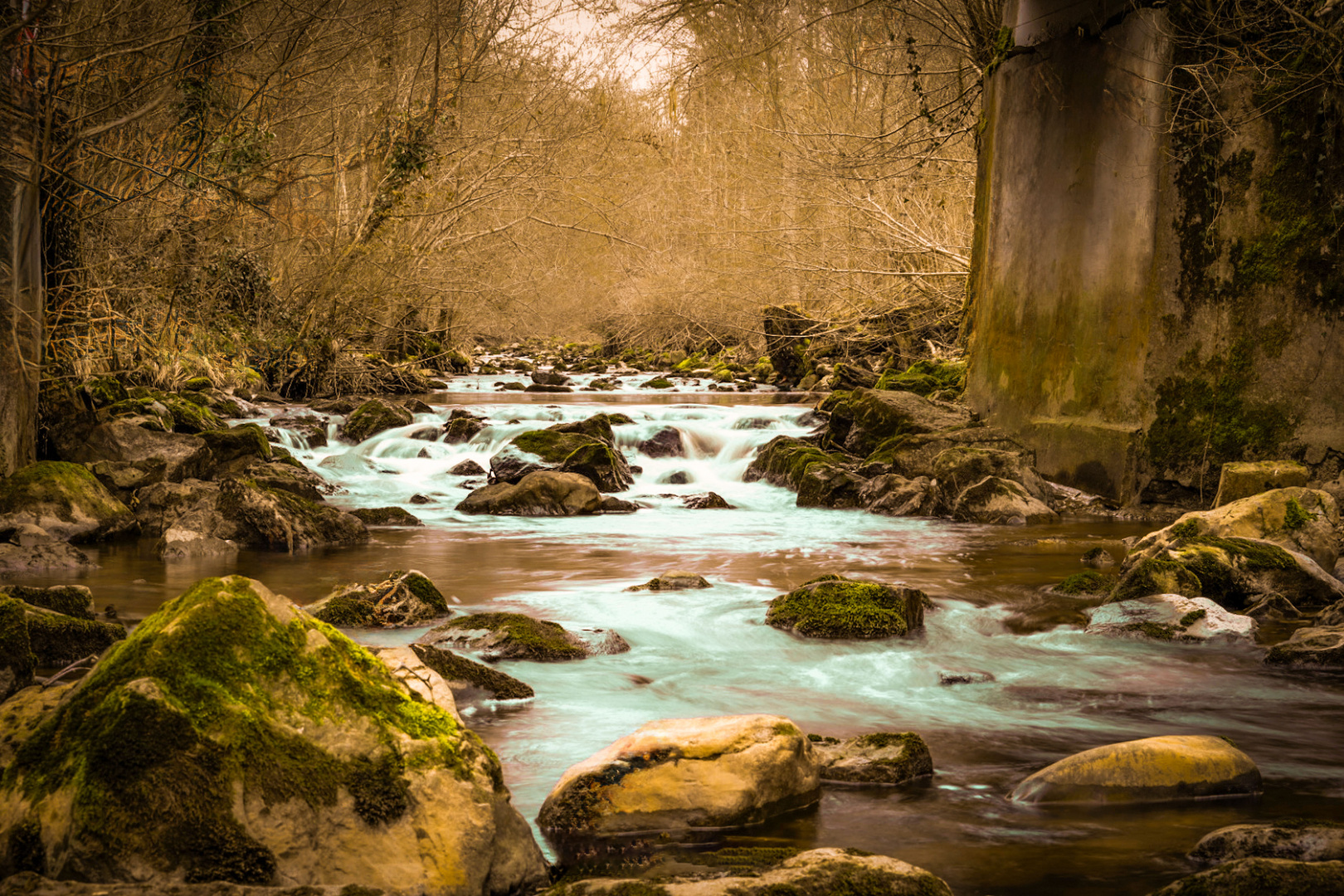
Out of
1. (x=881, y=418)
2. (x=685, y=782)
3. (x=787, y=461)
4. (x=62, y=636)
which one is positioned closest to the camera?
(x=685, y=782)

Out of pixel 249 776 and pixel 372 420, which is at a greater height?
pixel 372 420

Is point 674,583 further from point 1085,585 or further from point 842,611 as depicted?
point 1085,585

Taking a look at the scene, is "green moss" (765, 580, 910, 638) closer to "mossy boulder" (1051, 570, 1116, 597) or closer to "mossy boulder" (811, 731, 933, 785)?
"mossy boulder" (1051, 570, 1116, 597)

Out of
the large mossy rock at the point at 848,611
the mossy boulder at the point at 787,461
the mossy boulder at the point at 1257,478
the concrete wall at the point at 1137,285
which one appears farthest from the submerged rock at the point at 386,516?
the mossy boulder at the point at 1257,478

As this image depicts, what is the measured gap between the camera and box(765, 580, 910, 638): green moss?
19.3ft

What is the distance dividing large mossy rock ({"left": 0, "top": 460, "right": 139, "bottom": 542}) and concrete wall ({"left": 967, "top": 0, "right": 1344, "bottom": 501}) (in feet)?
26.3

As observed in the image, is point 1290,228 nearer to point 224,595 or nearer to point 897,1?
point 897,1

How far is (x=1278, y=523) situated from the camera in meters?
7.10

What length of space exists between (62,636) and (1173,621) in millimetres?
5431

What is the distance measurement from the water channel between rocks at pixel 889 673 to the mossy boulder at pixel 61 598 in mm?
480

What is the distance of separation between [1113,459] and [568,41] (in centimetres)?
1046

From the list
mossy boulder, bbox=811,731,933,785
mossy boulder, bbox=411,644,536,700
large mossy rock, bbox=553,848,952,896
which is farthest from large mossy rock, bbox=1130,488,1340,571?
large mossy rock, bbox=553,848,952,896

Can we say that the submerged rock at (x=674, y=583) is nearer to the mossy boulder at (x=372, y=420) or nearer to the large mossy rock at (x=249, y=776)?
the large mossy rock at (x=249, y=776)

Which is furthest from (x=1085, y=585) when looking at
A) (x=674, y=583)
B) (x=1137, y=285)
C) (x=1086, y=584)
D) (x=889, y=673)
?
(x=1137, y=285)
